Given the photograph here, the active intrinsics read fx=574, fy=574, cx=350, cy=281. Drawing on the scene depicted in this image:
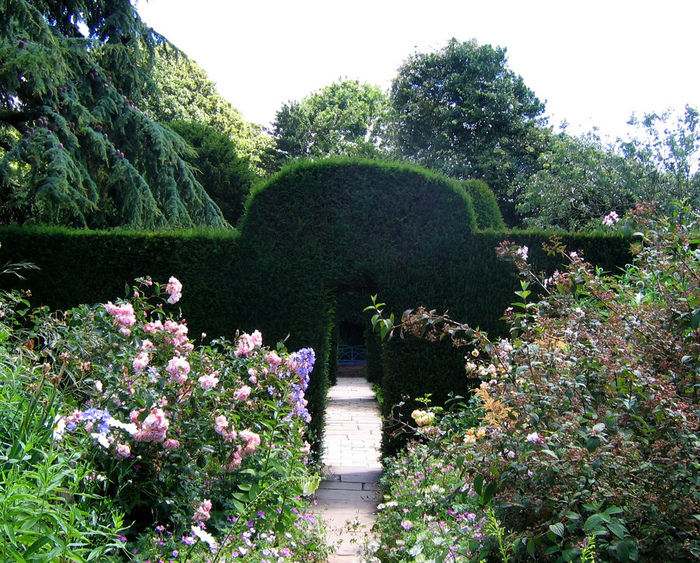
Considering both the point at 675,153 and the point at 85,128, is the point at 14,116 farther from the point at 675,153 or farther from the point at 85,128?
the point at 675,153

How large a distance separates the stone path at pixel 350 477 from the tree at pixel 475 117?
38.8 ft

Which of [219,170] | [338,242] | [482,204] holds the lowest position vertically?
[338,242]

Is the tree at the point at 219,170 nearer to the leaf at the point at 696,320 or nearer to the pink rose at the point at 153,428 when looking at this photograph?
the pink rose at the point at 153,428

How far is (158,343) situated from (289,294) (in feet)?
9.22

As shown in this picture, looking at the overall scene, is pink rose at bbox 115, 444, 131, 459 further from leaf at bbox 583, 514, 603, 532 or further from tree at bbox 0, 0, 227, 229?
tree at bbox 0, 0, 227, 229

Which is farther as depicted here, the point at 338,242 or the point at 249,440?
the point at 338,242

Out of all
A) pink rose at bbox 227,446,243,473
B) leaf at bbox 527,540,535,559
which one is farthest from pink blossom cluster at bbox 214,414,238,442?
leaf at bbox 527,540,535,559

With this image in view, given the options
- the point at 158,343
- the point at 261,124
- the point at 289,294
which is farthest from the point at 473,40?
the point at 158,343

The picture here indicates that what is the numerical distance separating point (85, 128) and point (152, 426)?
28.0 feet

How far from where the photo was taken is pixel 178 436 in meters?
3.12

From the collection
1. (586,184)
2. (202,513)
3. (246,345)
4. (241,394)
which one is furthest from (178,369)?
(586,184)

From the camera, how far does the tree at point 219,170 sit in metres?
18.6

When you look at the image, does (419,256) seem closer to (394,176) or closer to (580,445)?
(394,176)

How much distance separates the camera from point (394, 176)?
22.8 ft
